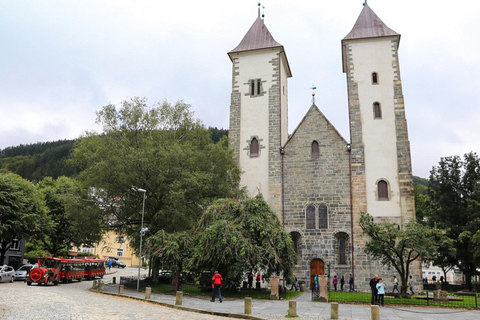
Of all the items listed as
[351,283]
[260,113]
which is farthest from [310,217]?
[260,113]

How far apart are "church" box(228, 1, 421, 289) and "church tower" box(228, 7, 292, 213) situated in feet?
0.28

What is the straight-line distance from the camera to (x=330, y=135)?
1264 inches

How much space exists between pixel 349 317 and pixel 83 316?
9735 millimetres

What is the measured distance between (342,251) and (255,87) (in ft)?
49.9

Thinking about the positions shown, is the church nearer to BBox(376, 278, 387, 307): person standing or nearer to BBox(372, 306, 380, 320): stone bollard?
BBox(376, 278, 387, 307): person standing

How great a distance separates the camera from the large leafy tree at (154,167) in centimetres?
2641

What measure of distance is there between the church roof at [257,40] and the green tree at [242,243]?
54.2 feet

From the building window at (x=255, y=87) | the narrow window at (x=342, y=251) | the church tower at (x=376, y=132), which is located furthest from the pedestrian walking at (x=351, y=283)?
the building window at (x=255, y=87)

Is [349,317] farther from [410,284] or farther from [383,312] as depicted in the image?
[410,284]

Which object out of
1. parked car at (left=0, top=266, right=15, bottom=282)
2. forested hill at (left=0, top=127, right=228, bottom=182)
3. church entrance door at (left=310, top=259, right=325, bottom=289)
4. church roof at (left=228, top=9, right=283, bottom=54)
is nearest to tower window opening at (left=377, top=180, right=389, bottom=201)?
church entrance door at (left=310, top=259, right=325, bottom=289)

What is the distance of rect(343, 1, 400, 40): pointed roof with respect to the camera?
110 ft

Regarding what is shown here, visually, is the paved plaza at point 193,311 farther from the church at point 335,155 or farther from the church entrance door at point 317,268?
the church at point 335,155

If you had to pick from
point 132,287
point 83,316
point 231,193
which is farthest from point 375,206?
point 83,316

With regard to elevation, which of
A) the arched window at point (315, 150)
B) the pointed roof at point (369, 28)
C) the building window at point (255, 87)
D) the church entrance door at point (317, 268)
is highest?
the pointed roof at point (369, 28)
